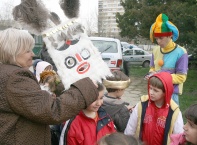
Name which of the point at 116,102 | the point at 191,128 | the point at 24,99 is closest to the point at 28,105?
the point at 24,99

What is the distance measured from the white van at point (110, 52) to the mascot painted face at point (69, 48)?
6.88 metres

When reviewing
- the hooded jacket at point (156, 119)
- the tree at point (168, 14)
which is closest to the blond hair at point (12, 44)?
the hooded jacket at point (156, 119)

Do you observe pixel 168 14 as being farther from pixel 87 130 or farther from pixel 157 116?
pixel 87 130

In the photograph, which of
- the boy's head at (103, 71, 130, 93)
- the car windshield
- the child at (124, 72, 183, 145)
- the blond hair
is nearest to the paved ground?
the car windshield

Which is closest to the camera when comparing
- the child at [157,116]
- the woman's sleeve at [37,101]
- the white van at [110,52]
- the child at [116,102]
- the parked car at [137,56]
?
the woman's sleeve at [37,101]

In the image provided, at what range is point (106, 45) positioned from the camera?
366 inches

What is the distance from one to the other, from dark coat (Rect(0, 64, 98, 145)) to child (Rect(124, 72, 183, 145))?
998 mm

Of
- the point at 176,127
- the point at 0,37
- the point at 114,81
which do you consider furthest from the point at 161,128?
the point at 0,37

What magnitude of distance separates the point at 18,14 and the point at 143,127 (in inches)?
56.1

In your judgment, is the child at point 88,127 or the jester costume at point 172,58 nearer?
the child at point 88,127

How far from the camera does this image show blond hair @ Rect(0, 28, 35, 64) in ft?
5.40

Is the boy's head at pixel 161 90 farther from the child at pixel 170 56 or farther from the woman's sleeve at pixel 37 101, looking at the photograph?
the woman's sleeve at pixel 37 101

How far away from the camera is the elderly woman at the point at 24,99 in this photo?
1.55 meters

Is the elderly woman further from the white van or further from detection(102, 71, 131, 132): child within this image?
the white van
